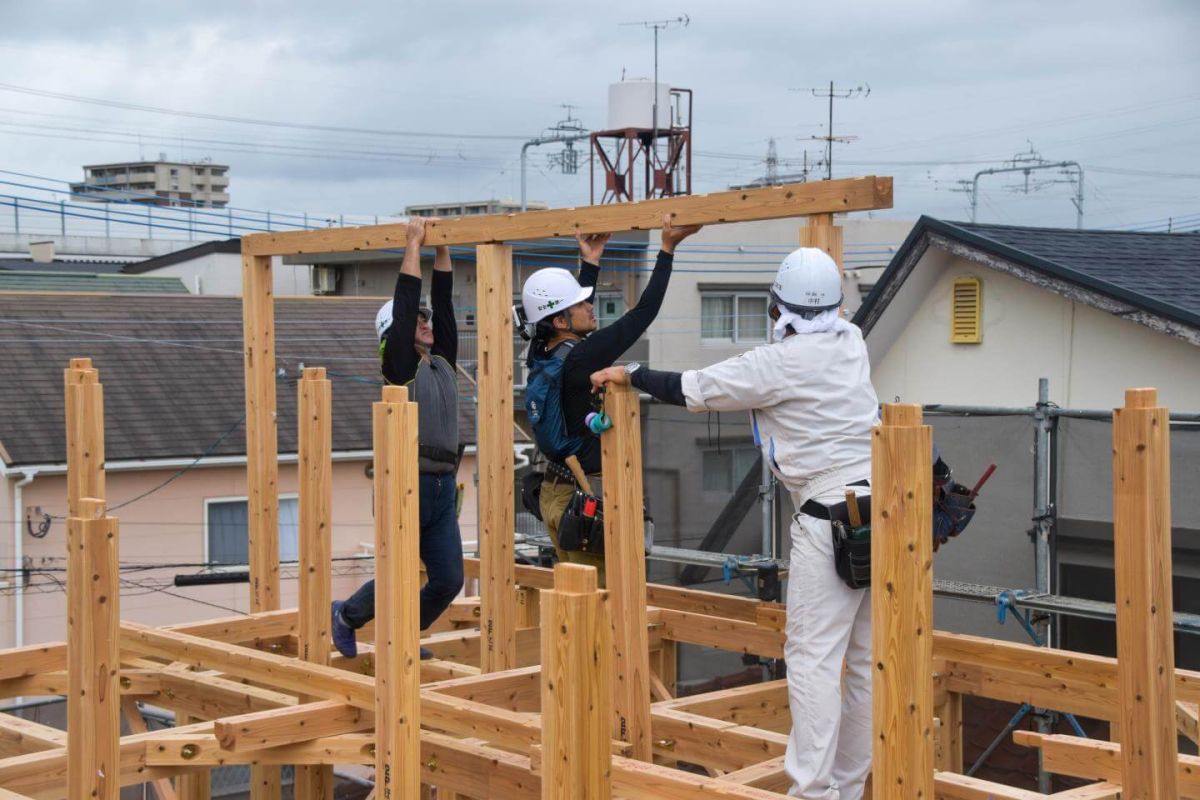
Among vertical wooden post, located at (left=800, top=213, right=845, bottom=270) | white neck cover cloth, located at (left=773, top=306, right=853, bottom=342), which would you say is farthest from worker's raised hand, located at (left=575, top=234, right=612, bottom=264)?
white neck cover cloth, located at (left=773, top=306, right=853, bottom=342)

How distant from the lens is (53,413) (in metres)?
18.2

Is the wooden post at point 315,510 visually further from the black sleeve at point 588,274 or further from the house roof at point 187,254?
the house roof at point 187,254

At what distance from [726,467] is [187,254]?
22.6 meters

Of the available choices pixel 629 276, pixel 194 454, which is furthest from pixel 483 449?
pixel 629 276

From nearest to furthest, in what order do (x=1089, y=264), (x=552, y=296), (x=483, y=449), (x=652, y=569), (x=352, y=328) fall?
(x=552, y=296) → (x=483, y=449) → (x=1089, y=264) → (x=652, y=569) → (x=352, y=328)

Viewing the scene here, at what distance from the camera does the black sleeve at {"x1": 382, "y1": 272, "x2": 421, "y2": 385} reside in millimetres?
6793

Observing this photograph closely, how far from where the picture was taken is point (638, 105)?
2709cm

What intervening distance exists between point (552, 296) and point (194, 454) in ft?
42.2

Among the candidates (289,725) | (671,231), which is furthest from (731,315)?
(289,725)

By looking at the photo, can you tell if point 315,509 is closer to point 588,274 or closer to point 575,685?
point 588,274

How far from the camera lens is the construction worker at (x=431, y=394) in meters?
6.86

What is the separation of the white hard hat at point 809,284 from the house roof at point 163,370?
43.6ft

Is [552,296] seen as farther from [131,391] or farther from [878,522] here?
[131,391]

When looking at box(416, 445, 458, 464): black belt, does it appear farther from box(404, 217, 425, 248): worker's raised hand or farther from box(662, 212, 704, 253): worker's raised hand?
box(662, 212, 704, 253): worker's raised hand
